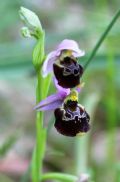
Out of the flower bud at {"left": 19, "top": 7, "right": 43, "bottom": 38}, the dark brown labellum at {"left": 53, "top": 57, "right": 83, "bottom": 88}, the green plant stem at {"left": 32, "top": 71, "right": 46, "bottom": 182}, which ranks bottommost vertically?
the green plant stem at {"left": 32, "top": 71, "right": 46, "bottom": 182}

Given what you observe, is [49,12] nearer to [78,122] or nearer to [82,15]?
[82,15]

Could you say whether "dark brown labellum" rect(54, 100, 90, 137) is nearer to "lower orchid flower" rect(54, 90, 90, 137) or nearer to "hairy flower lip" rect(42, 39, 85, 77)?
"lower orchid flower" rect(54, 90, 90, 137)

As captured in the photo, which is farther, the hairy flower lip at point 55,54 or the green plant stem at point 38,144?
the green plant stem at point 38,144

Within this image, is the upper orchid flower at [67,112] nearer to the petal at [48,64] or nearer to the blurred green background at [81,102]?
the petal at [48,64]

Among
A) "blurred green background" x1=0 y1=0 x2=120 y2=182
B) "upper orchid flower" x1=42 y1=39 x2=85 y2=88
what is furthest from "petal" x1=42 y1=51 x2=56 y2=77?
"blurred green background" x1=0 y1=0 x2=120 y2=182

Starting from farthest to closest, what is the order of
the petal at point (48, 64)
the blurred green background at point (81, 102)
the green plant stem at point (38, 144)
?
1. the blurred green background at point (81, 102)
2. the green plant stem at point (38, 144)
3. the petal at point (48, 64)

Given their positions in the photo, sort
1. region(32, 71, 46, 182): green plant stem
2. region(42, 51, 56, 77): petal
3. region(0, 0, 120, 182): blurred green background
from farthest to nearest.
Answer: region(0, 0, 120, 182): blurred green background → region(32, 71, 46, 182): green plant stem → region(42, 51, 56, 77): petal

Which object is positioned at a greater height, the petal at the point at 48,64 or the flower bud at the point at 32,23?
the flower bud at the point at 32,23

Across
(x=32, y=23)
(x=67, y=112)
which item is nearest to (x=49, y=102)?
(x=67, y=112)

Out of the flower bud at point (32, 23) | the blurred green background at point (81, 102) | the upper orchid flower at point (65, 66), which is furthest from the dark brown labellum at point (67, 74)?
the blurred green background at point (81, 102)
